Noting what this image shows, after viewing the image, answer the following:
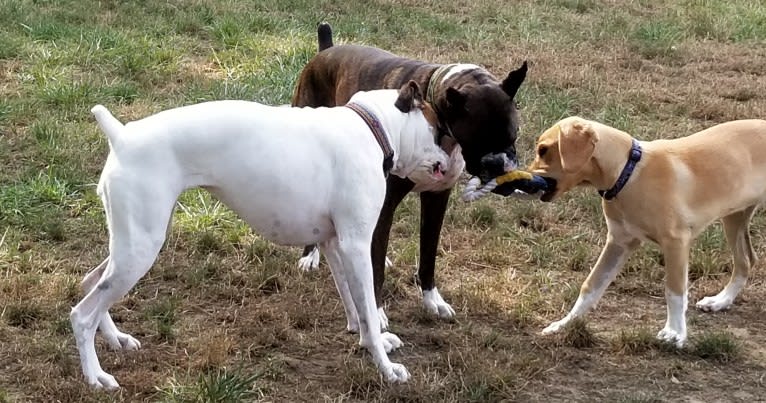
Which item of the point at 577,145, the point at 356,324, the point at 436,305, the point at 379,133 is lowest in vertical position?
the point at 436,305

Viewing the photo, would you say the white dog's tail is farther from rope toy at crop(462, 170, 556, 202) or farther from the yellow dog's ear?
the yellow dog's ear

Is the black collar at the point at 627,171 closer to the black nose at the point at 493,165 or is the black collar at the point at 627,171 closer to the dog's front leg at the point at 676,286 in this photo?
the dog's front leg at the point at 676,286

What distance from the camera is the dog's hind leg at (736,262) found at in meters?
5.15

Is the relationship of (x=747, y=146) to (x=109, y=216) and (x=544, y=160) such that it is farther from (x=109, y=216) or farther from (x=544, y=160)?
(x=109, y=216)

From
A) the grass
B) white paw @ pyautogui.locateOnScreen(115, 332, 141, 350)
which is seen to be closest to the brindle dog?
the grass

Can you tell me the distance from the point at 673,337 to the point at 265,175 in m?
2.01

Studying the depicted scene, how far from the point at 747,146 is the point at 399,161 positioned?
1702mm

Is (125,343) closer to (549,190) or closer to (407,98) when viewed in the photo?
(407,98)

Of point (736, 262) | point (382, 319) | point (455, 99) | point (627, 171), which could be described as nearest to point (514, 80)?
point (455, 99)

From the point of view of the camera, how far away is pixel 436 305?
5070mm

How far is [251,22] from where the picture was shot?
977 centimetres

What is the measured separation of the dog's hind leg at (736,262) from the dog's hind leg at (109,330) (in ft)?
9.06

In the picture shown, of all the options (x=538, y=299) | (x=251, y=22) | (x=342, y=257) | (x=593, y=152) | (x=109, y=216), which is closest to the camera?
(x=109, y=216)

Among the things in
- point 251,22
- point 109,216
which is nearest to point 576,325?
point 109,216
